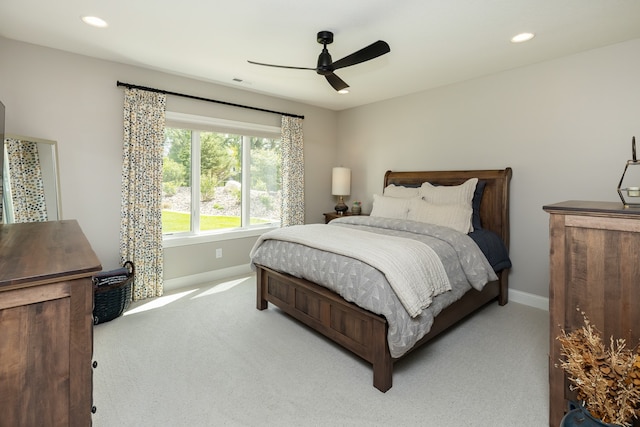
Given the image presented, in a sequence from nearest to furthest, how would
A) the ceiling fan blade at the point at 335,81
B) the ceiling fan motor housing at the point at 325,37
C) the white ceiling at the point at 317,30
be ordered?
1. the white ceiling at the point at 317,30
2. the ceiling fan motor housing at the point at 325,37
3. the ceiling fan blade at the point at 335,81

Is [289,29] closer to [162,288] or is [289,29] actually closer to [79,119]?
[79,119]

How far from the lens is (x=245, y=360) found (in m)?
2.30

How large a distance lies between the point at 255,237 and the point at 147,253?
1463mm

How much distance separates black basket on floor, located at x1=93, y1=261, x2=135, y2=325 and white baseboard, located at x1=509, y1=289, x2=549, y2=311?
161 inches

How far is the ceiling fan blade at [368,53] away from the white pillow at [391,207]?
5.94 ft

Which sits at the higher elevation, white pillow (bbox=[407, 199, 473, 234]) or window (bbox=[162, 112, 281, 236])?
window (bbox=[162, 112, 281, 236])

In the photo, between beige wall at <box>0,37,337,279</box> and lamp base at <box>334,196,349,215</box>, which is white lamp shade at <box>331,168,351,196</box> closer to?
lamp base at <box>334,196,349,215</box>

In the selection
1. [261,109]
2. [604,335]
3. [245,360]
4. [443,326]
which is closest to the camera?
[604,335]

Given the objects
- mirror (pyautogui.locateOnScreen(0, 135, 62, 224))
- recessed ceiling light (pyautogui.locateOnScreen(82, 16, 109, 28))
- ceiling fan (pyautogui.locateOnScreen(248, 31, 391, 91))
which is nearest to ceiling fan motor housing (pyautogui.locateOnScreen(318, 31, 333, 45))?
ceiling fan (pyautogui.locateOnScreen(248, 31, 391, 91))

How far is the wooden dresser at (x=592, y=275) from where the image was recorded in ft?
4.71

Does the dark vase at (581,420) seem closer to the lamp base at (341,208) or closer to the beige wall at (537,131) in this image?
the beige wall at (537,131)

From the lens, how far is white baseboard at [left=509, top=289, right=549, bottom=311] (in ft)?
10.6

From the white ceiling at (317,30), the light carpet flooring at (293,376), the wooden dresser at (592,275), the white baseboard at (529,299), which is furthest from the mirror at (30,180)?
the white baseboard at (529,299)

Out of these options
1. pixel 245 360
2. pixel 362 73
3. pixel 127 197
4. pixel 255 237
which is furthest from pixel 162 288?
pixel 362 73
